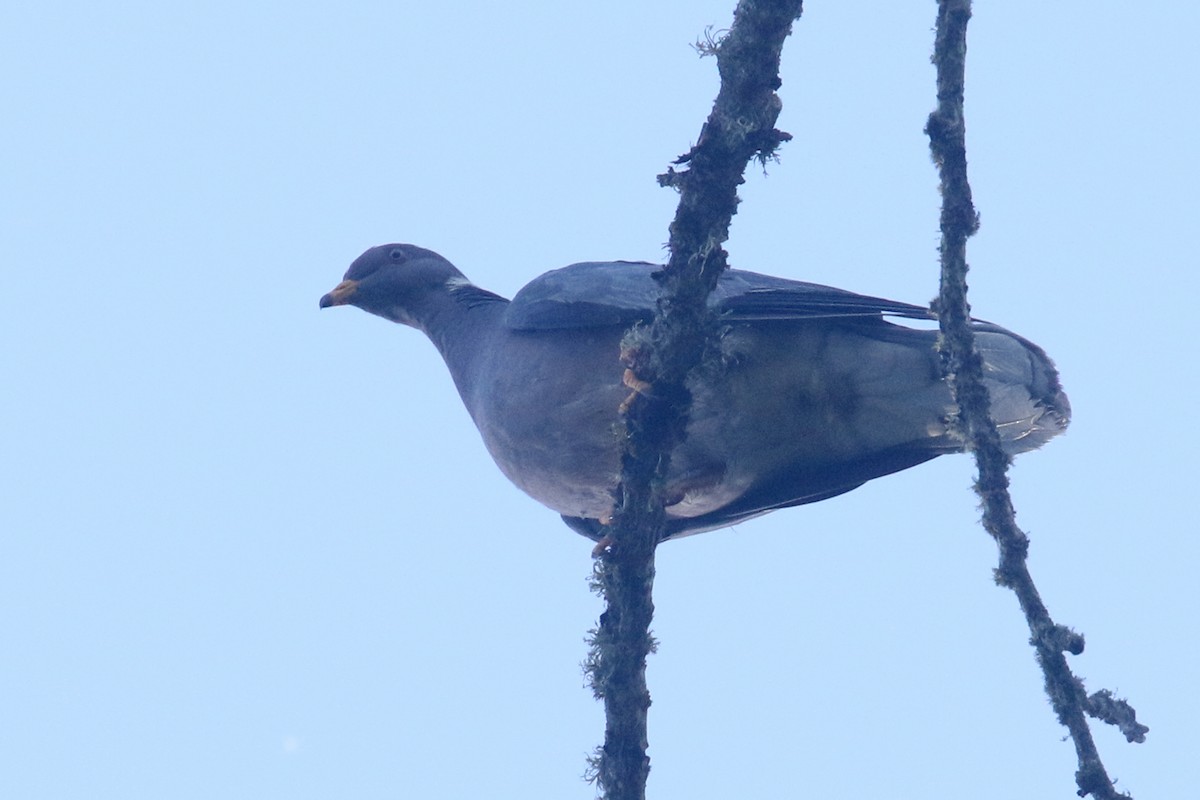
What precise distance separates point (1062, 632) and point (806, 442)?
2469mm

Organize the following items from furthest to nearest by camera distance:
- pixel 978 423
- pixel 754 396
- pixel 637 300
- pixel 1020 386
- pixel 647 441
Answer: pixel 637 300
pixel 754 396
pixel 1020 386
pixel 647 441
pixel 978 423

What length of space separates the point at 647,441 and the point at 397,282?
11.4 ft

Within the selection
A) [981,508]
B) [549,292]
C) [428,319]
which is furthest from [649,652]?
[428,319]

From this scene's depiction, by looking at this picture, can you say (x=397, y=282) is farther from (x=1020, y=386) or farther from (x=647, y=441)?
(x=1020, y=386)

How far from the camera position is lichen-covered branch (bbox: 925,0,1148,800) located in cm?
365

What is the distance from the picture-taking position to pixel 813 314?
5781mm

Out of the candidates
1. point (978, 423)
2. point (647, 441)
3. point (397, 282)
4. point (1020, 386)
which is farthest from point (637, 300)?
point (978, 423)

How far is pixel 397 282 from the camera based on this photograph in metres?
7.81

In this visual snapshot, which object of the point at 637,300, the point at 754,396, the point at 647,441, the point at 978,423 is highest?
the point at 637,300

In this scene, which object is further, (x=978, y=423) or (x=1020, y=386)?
(x=1020, y=386)

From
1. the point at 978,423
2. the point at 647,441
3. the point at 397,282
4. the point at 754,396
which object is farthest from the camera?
the point at 397,282

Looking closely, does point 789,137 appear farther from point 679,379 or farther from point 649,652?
point 649,652

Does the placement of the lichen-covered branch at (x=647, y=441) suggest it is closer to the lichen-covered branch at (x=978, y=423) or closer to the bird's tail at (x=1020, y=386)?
the lichen-covered branch at (x=978, y=423)

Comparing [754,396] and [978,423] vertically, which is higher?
[754,396]
